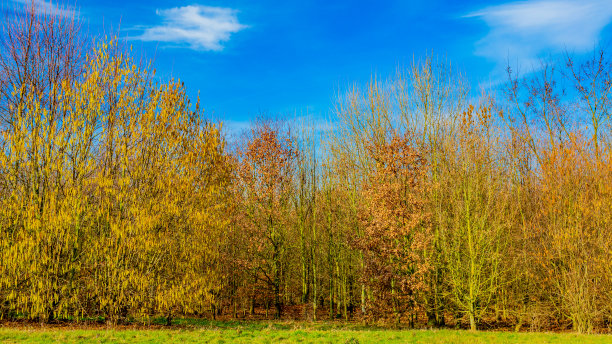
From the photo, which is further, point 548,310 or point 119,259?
point 548,310

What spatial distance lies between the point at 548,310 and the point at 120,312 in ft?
59.5

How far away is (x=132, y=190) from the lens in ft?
46.9

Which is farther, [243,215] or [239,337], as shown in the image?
[243,215]

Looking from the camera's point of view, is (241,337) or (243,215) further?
(243,215)

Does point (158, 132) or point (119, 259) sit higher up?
point (158, 132)

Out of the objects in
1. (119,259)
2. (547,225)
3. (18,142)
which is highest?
(18,142)

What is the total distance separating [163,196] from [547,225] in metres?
16.4

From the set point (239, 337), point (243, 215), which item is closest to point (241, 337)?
point (239, 337)

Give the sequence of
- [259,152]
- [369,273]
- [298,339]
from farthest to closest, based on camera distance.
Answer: [259,152]
[369,273]
[298,339]

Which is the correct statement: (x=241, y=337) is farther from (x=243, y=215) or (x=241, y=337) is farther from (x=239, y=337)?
(x=243, y=215)

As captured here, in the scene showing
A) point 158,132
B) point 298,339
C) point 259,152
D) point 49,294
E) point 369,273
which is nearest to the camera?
point 298,339

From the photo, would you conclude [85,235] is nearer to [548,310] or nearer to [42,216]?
[42,216]

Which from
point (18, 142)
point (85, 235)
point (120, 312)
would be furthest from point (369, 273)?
point (18, 142)

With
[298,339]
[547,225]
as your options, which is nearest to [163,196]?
[298,339]
